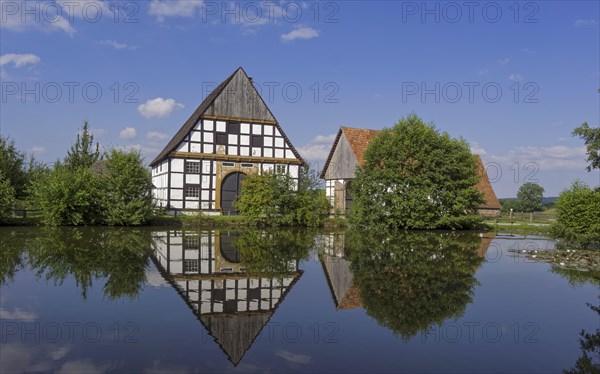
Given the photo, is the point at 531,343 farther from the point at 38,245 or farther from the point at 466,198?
the point at 466,198

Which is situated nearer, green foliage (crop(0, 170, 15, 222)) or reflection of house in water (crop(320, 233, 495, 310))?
reflection of house in water (crop(320, 233, 495, 310))

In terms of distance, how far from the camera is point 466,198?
99.8 ft

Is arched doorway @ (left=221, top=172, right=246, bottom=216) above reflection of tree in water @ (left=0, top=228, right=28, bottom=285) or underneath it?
above

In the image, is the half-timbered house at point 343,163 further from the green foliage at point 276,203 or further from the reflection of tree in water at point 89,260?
the reflection of tree in water at point 89,260

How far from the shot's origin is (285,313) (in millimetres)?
8648

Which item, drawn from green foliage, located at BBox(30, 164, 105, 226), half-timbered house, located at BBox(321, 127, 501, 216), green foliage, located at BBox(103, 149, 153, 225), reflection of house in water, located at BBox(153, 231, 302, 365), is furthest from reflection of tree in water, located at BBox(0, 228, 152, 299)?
half-timbered house, located at BBox(321, 127, 501, 216)

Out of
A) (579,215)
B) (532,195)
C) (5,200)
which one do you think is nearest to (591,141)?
(579,215)

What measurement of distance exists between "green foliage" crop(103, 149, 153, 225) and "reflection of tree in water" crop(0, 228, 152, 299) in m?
8.58

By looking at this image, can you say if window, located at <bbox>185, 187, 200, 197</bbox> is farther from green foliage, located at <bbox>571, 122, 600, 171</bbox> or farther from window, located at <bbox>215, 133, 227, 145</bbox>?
green foliage, located at <bbox>571, 122, 600, 171</bbox>

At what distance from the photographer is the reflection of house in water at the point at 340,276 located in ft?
31.9

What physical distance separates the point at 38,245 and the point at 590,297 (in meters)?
18.0

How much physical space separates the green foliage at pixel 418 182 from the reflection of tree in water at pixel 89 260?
49.9 ft

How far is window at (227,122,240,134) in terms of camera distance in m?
37.4

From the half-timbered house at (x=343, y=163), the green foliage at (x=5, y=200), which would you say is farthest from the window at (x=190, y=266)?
the half-timbered house at (x=343, y=163)
